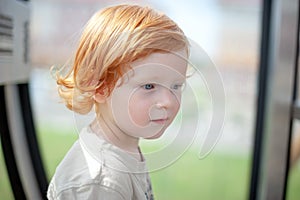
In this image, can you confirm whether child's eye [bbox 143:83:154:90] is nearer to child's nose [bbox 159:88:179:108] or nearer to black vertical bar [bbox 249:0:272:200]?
child's nose [bbox 159:88:179:108]

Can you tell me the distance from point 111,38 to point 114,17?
1.3 inches

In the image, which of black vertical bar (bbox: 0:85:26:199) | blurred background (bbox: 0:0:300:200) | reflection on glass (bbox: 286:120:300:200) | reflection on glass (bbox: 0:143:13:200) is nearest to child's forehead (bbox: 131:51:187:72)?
blurred background (bbox: 0:0:300:200)

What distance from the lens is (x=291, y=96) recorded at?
146 cm

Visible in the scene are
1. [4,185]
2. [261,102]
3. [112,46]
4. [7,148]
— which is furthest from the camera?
[261,102]

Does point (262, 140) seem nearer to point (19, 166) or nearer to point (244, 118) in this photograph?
point (244, 118)

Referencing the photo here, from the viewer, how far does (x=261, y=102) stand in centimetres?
184

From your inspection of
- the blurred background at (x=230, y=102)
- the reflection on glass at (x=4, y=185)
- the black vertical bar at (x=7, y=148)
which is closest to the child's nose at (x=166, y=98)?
the blurred background at (x=230, y=102)

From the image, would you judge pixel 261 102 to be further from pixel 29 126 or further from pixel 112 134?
pixel 112 134

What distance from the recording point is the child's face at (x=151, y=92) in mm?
499

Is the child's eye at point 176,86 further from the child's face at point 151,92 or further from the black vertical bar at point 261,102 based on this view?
the black vertical bar at point 261,102

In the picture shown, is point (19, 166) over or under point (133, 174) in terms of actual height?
under

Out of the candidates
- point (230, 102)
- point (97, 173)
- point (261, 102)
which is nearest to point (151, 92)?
point (97, 173)

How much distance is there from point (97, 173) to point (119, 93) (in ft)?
0.31

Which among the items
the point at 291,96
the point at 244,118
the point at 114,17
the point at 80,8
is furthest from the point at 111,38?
the point at 244,118
